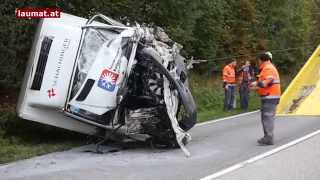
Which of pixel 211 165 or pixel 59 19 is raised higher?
pixel 59 19

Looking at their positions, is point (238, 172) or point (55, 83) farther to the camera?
point (55, 83)

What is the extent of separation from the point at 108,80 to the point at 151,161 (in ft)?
5.57

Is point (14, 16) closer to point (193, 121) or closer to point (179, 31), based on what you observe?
point (193, 121)

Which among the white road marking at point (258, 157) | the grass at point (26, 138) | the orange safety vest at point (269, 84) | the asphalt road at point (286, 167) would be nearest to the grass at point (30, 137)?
the grass at point (26, 138)

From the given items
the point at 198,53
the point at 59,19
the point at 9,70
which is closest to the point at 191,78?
the point at 198,53

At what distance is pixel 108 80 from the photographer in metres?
11.1

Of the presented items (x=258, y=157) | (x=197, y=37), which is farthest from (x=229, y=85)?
(x=258, y=157)

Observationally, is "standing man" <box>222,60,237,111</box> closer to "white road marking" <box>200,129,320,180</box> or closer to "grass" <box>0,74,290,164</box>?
"white road marking" <box>200,129,320,180</box>

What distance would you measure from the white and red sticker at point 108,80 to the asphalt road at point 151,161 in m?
1.14

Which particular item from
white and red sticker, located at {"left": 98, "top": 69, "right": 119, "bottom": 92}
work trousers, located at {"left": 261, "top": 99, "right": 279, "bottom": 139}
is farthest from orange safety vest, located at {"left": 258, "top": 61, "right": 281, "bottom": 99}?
white and red sticker, located at {"left": 98, "top": 69, "right": 119, "bottom": 92}

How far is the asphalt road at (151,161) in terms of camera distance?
30.1 feet

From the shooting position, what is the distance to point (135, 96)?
1154 centimetres

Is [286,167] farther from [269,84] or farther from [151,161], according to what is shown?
[269,84]

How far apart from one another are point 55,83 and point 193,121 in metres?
2.57
